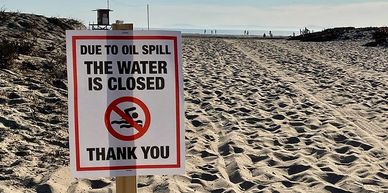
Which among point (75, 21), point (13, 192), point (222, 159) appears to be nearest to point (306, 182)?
point (222, 159)

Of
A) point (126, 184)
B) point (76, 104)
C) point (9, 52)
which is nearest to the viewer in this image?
point (76, 104)

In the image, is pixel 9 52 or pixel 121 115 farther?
pixel 9 52

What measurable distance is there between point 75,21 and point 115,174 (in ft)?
71.4

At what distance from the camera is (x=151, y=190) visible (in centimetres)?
461

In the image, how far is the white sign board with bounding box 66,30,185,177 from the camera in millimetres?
2273

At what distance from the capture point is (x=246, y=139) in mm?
6648

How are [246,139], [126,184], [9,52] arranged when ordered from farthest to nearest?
1. [9,52]
2. [246,139]
3. [126,184]

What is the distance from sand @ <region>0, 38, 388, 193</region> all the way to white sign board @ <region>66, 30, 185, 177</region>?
2.32 metres

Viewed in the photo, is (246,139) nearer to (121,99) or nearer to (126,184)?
(126,184)

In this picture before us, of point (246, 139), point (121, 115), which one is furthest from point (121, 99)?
point (246, 139)

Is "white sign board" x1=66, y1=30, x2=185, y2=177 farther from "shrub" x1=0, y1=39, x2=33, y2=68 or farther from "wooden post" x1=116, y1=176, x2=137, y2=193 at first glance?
"shrub" x1=0, y1=39, x2=33, y2=68

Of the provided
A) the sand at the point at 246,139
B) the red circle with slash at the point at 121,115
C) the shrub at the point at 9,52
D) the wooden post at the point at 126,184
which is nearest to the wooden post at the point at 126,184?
the wooden post at the point at 126,184

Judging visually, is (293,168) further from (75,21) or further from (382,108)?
(75,21)

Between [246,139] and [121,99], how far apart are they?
4.53 meters
